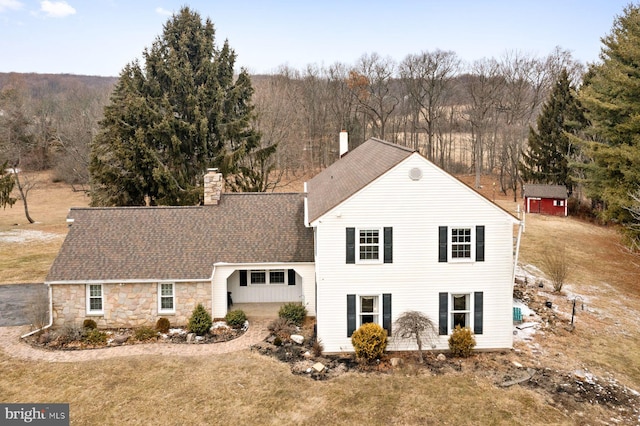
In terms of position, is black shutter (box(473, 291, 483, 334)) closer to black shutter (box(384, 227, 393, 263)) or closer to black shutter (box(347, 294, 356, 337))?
black shutter (box(384, 227, 393, 263))

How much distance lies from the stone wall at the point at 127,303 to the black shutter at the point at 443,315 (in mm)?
8814

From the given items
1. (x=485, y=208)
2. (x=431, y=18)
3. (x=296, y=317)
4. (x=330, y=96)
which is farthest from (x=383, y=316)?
(x=330, y=96)

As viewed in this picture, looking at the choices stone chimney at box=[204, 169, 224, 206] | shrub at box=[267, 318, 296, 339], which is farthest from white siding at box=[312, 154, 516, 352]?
stone chimney at box=[204, 169, 224, 206]

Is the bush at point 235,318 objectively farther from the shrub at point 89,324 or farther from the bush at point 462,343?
the bush at point 462,343

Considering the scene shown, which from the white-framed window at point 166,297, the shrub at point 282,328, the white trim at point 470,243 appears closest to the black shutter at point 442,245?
the white trim at point 470,243

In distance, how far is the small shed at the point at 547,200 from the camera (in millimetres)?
45125

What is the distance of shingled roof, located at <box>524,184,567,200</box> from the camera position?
1775 inches

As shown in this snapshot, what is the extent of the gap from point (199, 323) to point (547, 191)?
128ft

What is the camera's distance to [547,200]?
4544 cm

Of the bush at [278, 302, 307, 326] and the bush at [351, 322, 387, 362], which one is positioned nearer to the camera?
the bush at [351, 322, 387, 362]

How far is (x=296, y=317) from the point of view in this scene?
18.9 meters

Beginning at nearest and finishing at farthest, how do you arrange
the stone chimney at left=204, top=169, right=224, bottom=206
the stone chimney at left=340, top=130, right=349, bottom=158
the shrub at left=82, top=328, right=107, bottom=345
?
1. the shrub at left=82, top=328, right=107, bottom=345
2. the stone chimney at left=204, top=169, right=224, bottom=206
3. the stone chimney at left=340, top=130, right=349, bottom=158

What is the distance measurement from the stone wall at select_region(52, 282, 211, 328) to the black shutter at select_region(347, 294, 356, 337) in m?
5.79

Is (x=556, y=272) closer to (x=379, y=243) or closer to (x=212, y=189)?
(x=379, y=243)
